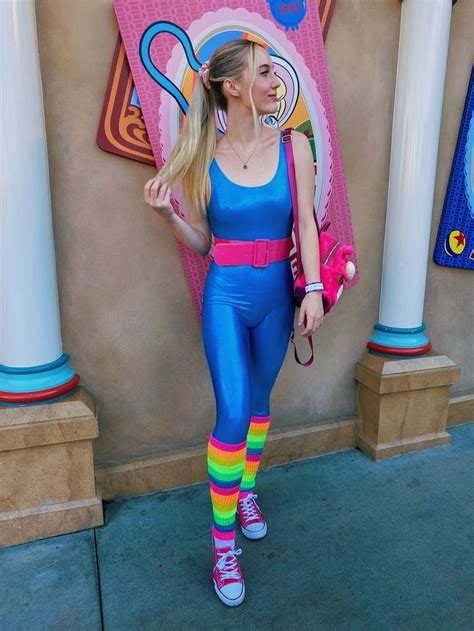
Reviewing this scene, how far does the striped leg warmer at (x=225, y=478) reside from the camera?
2.00 m

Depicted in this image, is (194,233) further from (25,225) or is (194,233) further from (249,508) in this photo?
(249,508)

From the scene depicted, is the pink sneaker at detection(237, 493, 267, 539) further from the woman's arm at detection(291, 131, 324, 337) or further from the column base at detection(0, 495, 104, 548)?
the woman's arm at detection(291, 131, 324, 337)

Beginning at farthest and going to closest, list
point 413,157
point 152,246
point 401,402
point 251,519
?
point 401,402, point 413,157, point 152,246, point 251,519

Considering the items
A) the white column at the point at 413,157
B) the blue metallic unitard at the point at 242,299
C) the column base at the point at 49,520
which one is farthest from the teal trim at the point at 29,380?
the white column at the point at 413,157

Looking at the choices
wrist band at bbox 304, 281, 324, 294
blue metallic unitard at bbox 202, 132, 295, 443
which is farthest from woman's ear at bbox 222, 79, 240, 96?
wrist band at bbox 304, 281, 324, 294

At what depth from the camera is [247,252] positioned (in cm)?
207

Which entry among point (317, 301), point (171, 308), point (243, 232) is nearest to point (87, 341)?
point (171, 308)

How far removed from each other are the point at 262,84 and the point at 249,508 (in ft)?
6.14

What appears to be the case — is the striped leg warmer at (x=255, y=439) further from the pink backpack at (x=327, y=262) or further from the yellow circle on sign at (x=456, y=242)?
the yellow circle on sign at (x=456, y=242)

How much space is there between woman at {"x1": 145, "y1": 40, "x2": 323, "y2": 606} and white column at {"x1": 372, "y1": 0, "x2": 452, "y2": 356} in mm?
1110

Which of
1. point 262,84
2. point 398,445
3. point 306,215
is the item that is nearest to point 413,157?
point 306,215

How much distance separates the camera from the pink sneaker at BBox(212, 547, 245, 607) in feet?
6.52

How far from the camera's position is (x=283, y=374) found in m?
2.98

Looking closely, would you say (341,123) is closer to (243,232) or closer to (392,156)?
(392,156)
